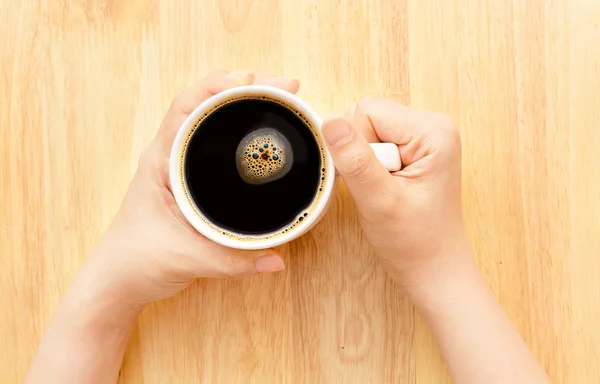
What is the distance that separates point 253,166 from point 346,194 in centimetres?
20

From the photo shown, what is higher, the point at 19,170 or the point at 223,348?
the point at 19,170

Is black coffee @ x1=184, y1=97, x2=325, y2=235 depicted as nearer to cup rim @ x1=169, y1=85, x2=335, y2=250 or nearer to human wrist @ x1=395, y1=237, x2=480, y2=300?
cup rim @ x1=169, y1=85, x2=335, y2=250

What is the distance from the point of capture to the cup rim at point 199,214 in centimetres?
62

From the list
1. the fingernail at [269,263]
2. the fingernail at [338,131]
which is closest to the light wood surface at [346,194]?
the fingernail at [269,263]

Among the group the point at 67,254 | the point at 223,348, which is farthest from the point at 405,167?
the point at 67,254

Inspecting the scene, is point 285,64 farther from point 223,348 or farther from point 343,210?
point 223,348

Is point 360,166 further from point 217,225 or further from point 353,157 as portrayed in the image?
point 217,225

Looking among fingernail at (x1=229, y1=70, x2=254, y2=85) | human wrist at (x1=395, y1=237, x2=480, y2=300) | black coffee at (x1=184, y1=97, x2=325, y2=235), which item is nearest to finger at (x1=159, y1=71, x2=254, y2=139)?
fingernail at (x1=229, y1=70, x2=254, y2=85)

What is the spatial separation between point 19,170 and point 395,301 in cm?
60

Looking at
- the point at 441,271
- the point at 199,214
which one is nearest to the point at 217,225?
the point at 199,214

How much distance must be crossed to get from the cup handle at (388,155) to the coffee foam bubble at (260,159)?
10 cm

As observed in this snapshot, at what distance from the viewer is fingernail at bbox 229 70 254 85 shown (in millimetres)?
750

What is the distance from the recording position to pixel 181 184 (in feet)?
2.09

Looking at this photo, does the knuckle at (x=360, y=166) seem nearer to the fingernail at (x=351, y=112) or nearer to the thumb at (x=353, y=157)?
the thumb at (x=353, y=157)
